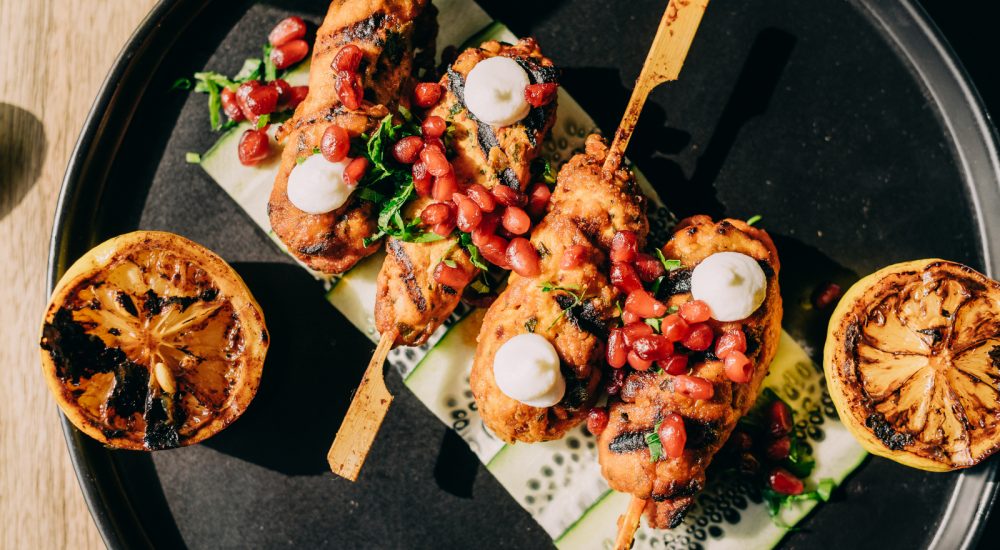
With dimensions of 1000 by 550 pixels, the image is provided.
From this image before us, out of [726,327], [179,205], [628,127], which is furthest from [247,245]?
[726,327]

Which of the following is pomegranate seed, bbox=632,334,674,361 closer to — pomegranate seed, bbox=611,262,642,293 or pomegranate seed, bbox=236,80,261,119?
pomegranate seed, bbox=611,262,642,293

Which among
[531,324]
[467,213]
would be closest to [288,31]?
[467,213]

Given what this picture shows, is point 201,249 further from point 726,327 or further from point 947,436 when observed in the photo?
point 947,436

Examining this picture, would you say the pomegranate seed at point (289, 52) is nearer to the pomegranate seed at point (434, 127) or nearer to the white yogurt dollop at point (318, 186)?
the white yogurt dollop at point (318, 186)

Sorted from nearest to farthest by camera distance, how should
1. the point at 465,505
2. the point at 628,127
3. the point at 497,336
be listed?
the point at 497,336 < the point at 628,127 < the point at 465,505

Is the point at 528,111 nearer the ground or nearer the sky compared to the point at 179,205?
nearer the sky

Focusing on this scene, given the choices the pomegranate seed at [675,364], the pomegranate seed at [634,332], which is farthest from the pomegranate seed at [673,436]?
the pomegranate seed at [634,332]
